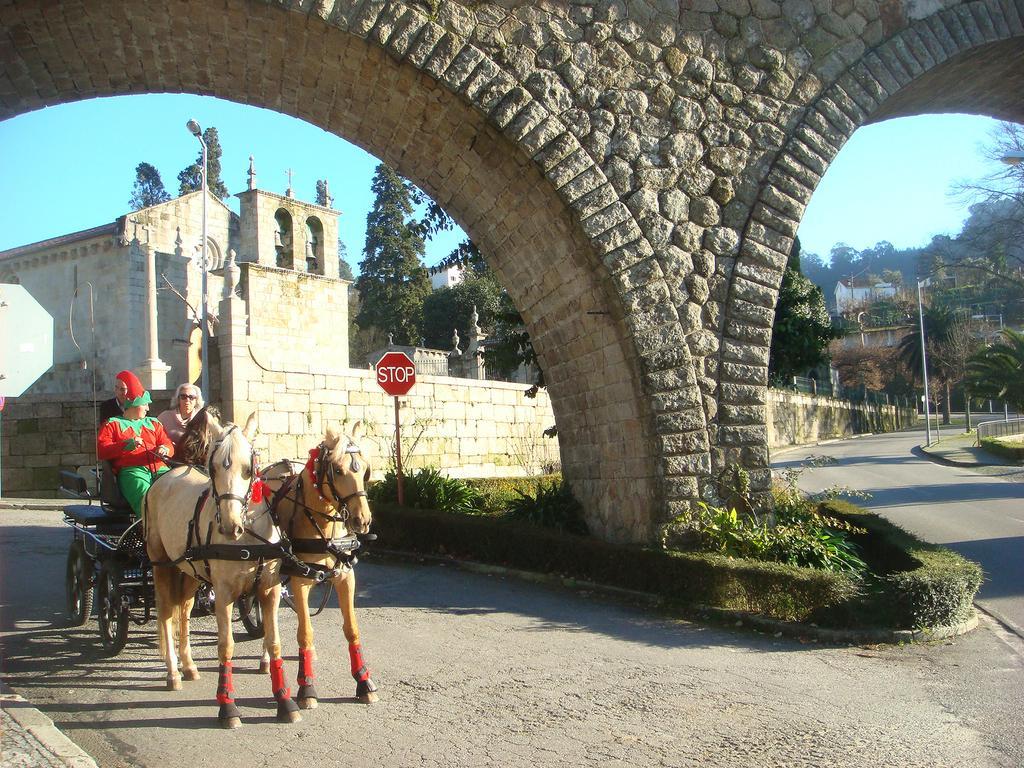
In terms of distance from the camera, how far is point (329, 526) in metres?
5.38

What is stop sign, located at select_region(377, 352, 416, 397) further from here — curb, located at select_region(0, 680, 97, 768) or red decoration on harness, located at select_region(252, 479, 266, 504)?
curb, located at select_region(0, 680, 97, 768)

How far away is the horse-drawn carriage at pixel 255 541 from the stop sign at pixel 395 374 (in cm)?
723

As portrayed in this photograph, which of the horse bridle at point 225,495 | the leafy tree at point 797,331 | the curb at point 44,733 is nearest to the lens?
the curb at point 44,733

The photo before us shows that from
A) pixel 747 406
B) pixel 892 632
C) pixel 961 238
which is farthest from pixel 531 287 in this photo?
pixel 961 238

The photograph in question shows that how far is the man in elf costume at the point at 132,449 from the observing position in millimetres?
6672

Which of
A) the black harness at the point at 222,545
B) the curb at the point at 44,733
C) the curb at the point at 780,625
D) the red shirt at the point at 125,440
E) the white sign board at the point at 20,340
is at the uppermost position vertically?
the white sign board at the point at 20,340

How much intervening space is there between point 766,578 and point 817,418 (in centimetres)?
4187

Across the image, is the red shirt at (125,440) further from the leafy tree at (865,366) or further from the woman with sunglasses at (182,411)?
the leafy tree at (865,366)

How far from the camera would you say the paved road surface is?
4648mm

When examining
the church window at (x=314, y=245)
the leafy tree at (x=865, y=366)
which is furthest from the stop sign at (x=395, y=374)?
the leafy tree at (x=865, y=366)

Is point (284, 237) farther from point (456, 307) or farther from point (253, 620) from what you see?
point (456, 307)

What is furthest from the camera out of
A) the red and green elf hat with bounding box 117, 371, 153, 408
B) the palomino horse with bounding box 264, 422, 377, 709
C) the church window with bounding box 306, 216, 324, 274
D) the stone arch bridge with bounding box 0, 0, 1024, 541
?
the church window with bounding box 306, 216, 324, 274

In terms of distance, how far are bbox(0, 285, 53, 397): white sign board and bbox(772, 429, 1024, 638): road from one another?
7483mm

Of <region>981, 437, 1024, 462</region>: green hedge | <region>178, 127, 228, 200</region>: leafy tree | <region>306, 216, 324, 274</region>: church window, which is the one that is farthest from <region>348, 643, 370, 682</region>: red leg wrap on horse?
<region>178, 127, 228, 200</region>: leafy tree
